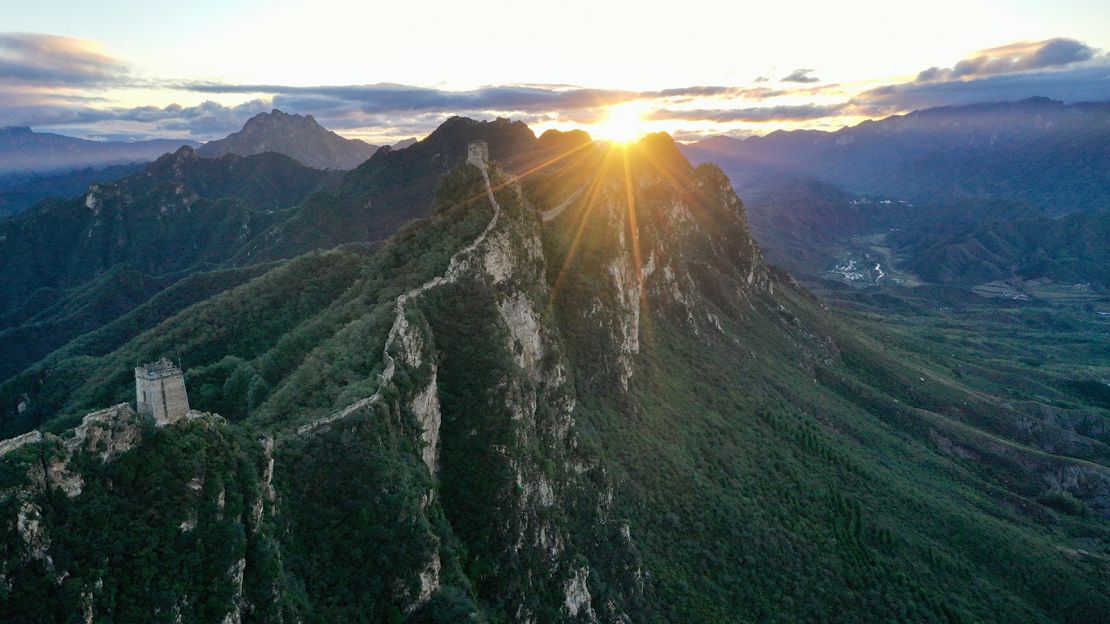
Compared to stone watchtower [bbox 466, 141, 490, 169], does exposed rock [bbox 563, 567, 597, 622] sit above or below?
below

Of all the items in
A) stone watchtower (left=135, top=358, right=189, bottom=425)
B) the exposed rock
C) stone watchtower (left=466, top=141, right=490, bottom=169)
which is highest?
stone watchtower (left=466, top=141, right=490, bottom=169)

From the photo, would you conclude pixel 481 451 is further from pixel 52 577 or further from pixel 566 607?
pixel 52 577

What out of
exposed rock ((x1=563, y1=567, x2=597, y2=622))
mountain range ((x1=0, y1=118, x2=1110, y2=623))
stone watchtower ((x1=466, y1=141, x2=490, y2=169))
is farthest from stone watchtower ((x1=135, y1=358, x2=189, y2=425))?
stone watchtower ((x1=466, y1=141, x2=490, y2=169))

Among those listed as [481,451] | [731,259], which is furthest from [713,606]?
[731,259]

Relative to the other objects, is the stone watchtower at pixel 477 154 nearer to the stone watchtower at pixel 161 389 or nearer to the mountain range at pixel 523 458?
the mountain range at pixel 523 458

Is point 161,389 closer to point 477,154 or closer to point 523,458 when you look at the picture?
point 523,458

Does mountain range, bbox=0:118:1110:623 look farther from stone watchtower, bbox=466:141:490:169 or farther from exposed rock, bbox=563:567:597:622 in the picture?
stone watchtower, bbox=466:141:490:169

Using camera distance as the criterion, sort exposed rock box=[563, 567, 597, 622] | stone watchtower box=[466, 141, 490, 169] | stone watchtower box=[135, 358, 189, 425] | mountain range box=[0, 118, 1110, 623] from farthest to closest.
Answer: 1. stone watchtower box=[466, 141, 490, 169]
2. exposed rock box=[563, 567, 597, 622]
3. stone watchtower box=[135, 358, 189, 425]
4. mountain range box=[0, 118, 1110, 623]
